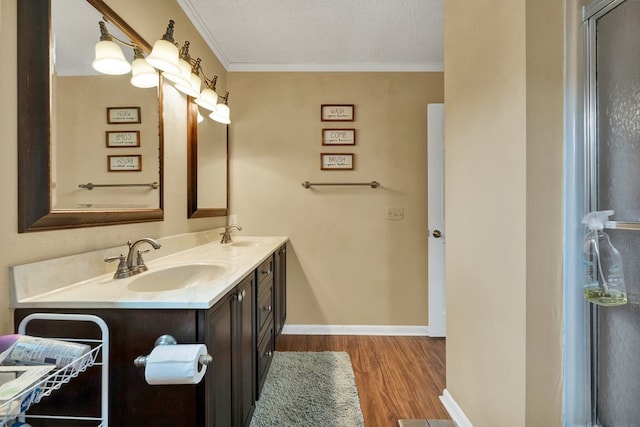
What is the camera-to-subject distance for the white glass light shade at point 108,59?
118cm

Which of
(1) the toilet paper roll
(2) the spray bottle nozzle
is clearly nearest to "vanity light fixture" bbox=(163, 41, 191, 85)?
(1) the toilet paper roll

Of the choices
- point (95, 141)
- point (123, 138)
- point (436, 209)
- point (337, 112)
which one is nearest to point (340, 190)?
point (337, 112)

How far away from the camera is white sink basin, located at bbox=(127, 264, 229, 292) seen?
124 cm

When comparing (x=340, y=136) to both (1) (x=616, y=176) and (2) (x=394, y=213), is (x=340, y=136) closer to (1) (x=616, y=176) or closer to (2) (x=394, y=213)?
(2) (x=394, y=213)

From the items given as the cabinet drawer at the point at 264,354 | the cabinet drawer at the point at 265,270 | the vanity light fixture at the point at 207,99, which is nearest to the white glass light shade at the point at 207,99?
the vanity light fixture at the point at 207,99

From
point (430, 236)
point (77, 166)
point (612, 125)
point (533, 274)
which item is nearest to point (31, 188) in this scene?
point (77, 166)

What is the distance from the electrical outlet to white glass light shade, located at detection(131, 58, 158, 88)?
1.98 m

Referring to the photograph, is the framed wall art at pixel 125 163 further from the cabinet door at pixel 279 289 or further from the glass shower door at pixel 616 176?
the glass shower door at pixel 616 176

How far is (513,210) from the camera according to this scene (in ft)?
3.55

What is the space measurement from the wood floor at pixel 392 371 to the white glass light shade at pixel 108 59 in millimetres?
2110

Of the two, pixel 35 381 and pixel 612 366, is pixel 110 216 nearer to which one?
pixel 35 381

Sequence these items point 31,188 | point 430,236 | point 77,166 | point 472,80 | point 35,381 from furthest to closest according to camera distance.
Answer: point 430,236 → point 472,80 → point 77,166 → point 31,188 → point 35,381

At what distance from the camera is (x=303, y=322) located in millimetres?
2627

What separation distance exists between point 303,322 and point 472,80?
7.37 feet
